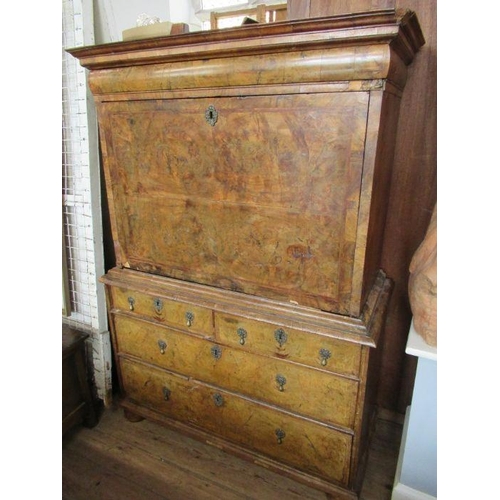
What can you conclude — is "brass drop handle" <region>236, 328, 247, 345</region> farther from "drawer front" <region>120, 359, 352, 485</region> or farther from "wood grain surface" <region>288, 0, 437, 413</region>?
"wood grain surface" <region>288, 0, 437, 413</region>

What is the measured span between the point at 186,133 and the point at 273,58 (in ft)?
1.31

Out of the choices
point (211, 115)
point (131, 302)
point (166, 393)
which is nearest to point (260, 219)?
point (211, 115)

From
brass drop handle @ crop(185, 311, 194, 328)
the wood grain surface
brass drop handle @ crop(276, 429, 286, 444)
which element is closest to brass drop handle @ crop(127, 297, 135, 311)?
brass drop handle @ crop(185, 311, 194, 328)

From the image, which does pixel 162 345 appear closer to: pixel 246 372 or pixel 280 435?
pixel 246 372

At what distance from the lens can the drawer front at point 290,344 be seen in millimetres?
1237

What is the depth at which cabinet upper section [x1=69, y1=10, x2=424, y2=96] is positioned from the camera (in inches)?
37.5

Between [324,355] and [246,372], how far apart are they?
0.35 m

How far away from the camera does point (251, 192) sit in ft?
4.11

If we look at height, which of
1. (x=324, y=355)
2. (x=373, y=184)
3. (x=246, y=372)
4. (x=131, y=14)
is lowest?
(x=246, y=372)

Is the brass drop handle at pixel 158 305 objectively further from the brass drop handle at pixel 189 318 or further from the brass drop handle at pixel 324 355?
the brass drop handle at pixel 324 355

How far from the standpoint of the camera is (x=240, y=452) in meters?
1.55

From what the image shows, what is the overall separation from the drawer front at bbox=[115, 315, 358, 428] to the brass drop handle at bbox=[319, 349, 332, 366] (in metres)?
0.05

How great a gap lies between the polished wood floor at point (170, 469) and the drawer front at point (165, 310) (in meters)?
0.65

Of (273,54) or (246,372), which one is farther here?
(246,372)
